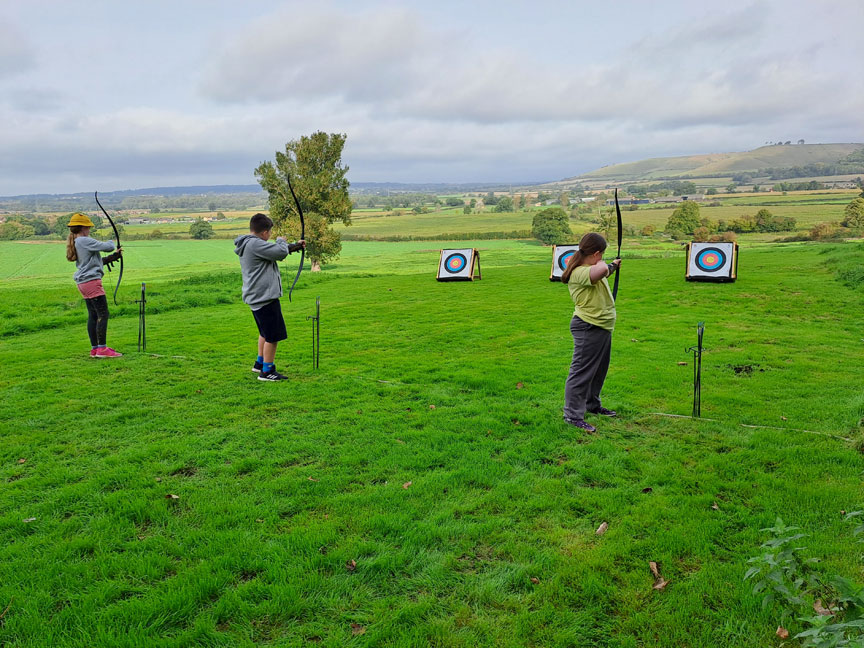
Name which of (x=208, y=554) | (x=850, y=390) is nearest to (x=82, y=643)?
(x=208, y=554)

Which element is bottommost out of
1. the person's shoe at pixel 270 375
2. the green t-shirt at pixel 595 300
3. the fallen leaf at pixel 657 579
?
the fallen leaf at pixel 657 579

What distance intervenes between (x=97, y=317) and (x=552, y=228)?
140 feet

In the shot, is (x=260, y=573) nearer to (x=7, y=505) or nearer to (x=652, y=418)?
(x=7, y=505)

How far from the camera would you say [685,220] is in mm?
44719

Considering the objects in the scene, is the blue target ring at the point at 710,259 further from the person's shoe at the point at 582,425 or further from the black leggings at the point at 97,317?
the black leggings at the point at 97,317

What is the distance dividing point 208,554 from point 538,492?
81.3 inches

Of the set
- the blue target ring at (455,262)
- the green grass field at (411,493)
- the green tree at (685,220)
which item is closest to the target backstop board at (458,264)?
the blue target ring at (455,262)

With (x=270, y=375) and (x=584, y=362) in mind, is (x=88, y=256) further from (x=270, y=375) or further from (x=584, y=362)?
(x=584, y=362)

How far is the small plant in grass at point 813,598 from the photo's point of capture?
5.55ft

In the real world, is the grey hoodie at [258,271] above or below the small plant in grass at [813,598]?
above

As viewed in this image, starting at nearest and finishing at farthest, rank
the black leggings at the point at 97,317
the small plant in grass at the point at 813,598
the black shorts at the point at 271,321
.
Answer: the small plant in grass at the point at 813,598
the black shorts at the point at 271,321
the black leggings at the point at 97,317

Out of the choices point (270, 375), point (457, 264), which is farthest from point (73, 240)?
point (457, 264)

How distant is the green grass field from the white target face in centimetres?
1085

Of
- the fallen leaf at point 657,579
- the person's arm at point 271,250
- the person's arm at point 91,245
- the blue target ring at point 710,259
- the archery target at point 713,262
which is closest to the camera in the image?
the fallen leaf at point 657,579
